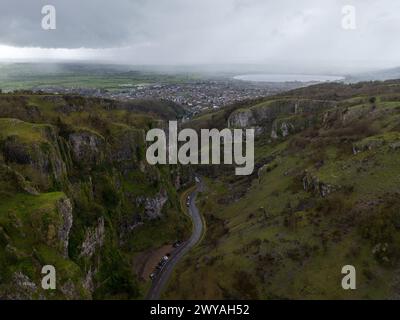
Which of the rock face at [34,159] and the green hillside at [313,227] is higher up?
the rock face at [34,159]

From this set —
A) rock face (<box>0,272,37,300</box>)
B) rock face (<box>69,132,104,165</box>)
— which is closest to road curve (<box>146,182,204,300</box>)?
rock face (<box>0,272,37,300</box>)

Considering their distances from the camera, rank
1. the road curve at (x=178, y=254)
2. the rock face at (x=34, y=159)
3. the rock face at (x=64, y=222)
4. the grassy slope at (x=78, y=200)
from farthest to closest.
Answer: the road curve at (x=178, y=254)
the rock face at (x=34, y=159)
the rock face at (x=64, y=222)
the grassy slope at (x=78, y=200)

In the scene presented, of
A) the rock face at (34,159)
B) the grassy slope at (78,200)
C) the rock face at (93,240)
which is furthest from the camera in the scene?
the rock face at (34,159)

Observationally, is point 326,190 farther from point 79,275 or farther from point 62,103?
point 62,103

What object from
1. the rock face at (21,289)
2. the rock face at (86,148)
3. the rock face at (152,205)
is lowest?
the rock face at (152,205)

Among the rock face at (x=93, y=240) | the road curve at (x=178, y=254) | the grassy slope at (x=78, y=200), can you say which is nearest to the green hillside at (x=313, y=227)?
the road curve at (x=178, y=254)

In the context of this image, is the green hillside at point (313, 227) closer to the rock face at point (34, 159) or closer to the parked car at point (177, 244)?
the parked car at point (177, 244)

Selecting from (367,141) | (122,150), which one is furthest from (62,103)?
(367,141)

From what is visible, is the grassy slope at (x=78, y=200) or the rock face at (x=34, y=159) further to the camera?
the rock face at (x=34, y=159)
